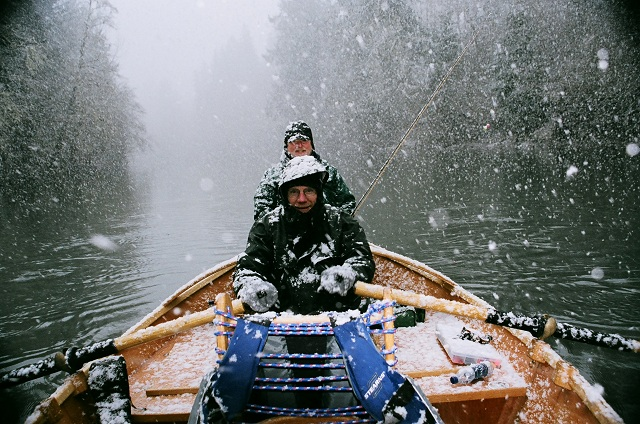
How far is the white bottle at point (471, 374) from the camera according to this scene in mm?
3184

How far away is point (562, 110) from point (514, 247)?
19.0 metres

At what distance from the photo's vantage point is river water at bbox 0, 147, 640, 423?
5.99m

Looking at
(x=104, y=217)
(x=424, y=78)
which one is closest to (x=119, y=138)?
(x=104, y=217)

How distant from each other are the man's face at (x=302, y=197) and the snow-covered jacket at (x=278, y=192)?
209cm

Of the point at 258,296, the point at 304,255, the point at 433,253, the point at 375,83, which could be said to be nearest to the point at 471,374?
the point at 304,255

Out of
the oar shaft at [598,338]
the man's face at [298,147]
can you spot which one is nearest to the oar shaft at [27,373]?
the oar shaft at [598,338]

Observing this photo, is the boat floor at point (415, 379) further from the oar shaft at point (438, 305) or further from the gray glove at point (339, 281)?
the gray glove at point (339, 281)

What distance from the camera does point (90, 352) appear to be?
2.61 metres

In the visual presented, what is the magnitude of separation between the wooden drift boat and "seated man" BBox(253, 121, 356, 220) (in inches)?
61.0

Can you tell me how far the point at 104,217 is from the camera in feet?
57.3

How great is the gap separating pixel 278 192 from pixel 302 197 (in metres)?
2.27

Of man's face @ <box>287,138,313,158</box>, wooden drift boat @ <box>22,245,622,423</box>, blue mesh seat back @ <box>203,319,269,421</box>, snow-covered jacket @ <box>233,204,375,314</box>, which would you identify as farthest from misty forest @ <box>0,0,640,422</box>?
blue mesh seat back @ <box>203,319,269,421</box>

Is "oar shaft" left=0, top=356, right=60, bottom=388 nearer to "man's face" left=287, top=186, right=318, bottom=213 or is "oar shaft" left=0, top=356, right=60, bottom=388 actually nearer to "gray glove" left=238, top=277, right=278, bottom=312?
"gray glove" left=238, top=277, right=278, bottom=312

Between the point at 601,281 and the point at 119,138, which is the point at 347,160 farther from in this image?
the point at 601,281
